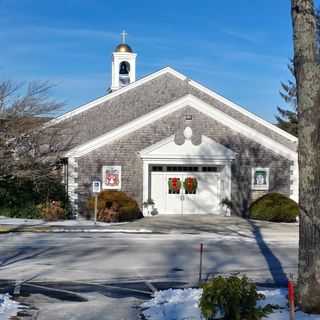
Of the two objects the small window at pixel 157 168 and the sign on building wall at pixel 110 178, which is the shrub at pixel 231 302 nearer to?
→ the sign on building wall at pixel 110 178

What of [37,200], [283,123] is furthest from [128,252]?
[283,123]

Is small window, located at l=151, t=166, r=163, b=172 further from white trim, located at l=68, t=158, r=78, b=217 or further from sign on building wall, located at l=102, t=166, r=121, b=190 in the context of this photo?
white trim, located at l=68, t=158, r=78, b=217

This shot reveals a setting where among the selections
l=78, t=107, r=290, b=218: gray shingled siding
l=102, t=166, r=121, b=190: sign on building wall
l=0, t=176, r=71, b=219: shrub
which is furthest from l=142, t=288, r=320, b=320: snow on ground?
l=78, t=107, r=290, b=218: gray shingled siding

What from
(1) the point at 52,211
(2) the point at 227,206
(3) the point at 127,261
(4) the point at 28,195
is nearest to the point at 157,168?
(2) the point at 227,206

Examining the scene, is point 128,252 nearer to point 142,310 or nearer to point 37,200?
point 142,310

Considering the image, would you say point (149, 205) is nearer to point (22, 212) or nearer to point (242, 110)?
point (22, 212)

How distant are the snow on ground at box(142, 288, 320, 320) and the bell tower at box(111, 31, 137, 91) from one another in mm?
29522

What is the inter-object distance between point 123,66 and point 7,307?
31.7 meters

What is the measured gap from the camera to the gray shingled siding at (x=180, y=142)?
31484mm

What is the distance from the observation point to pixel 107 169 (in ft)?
104

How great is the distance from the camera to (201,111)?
3266cm

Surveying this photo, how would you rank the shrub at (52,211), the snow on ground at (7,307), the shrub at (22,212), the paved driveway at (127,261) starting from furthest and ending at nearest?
the shrub at (22,212), the shrub at (52,211), the paved driveway at (127,261), the snow on ground at (7,307)

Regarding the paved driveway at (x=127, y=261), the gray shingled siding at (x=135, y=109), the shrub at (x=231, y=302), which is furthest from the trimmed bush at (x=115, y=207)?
the shrub at (x=231, y=302)

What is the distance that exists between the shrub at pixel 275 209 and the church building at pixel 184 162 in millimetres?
1027
